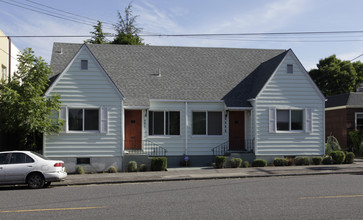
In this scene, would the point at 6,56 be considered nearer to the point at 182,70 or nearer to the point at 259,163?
the point at 182,70

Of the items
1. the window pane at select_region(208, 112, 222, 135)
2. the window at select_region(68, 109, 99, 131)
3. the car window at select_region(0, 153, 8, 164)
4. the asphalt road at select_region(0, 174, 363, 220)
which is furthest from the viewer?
the window pane at select_region(208, 112, 222, 135)

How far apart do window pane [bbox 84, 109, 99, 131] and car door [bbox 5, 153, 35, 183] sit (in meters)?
4.99

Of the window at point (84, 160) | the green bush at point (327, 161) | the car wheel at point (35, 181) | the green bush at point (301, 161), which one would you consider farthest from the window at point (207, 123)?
the car wheel at point (35, 181)

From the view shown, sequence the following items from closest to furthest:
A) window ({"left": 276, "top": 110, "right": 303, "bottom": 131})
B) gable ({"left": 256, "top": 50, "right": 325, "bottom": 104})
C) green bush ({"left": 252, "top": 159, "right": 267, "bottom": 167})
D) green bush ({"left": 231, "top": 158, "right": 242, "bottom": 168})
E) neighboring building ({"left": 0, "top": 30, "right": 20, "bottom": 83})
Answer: green bush ({"left": 231, "top": 158, "right": 242, "bottom": 168}) < green bush ({"left": 252, "top": 159, "right": 267, "bottom": 167}) < gable ({"left": 256, "top": 50, "right": 325, "bottom": 104}) < window ({"left": 276, "top": 110, "right": 303, "bottom": 131}) < neighboring building ({"left": 0, "top": 30, "right": 20, "bottom": 83})

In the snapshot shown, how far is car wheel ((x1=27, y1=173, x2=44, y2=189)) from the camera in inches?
547

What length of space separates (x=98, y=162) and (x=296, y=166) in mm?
10366

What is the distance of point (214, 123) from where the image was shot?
2130cm

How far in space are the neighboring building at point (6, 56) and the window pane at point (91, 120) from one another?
21.4 ft

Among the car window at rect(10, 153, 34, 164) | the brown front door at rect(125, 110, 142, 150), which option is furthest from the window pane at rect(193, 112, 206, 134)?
the car window at rect(10, 153, 34, 164)

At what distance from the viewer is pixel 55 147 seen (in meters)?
18.4

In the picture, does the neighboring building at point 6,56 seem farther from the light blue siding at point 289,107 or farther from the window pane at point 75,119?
the light blue siding at point 289,107

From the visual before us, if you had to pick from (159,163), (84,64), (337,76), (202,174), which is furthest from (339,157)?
(337,76)

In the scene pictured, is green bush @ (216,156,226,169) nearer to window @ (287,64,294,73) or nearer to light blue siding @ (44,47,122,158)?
light blue siding @ (44,47,122,158)

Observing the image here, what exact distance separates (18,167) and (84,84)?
19.9 ft
